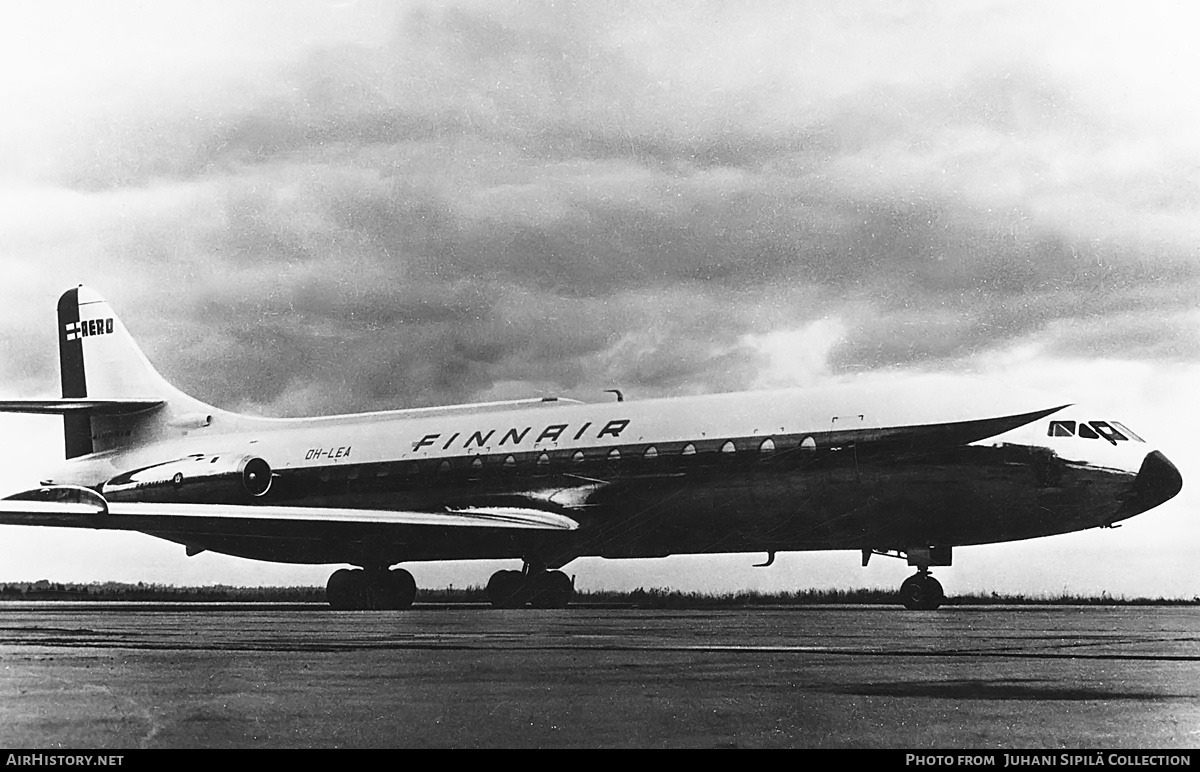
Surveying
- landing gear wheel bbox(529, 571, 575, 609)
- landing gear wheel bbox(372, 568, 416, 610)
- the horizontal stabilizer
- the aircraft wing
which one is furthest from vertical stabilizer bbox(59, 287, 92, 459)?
landing gear wheel bbox(529, 571, 575, 609)

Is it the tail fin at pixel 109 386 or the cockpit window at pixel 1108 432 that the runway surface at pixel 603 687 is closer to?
the cockpit window at pixel 1108 432

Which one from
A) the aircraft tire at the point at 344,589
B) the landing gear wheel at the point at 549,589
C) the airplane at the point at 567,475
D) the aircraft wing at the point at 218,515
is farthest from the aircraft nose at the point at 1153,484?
the aircraft tire at the point at 344,589

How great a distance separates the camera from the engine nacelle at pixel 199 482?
29.9m

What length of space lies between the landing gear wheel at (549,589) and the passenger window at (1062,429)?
411 inches

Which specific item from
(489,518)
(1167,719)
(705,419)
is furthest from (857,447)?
(1167,719)

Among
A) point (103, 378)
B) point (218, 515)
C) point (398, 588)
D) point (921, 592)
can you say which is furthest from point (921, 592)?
point (103, 378)

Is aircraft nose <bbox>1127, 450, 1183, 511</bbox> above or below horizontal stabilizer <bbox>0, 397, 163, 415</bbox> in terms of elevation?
below

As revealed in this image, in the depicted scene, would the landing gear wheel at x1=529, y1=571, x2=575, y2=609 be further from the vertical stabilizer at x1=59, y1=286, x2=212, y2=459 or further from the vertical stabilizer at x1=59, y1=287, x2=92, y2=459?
the vertical stabilizer at x1=59, y1=287, x2=92, y2=459

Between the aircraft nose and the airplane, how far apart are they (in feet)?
0.07

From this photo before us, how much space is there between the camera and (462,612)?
28.5 m

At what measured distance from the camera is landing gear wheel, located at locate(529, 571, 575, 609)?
28250mm

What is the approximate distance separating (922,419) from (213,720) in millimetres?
13956

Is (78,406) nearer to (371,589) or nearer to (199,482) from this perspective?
(199,482)

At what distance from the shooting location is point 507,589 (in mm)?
28656
